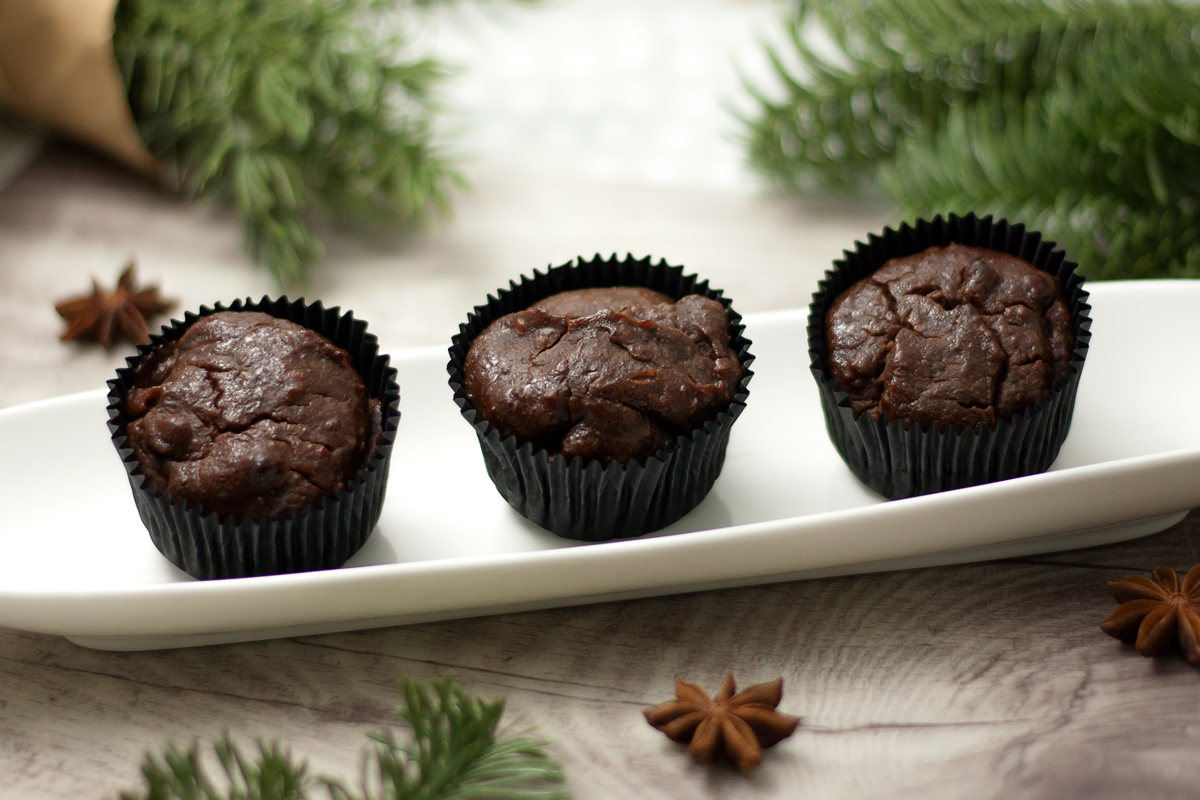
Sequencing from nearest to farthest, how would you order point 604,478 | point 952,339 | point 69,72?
1. point 604,478
2. point 952,339
3. point 69,72

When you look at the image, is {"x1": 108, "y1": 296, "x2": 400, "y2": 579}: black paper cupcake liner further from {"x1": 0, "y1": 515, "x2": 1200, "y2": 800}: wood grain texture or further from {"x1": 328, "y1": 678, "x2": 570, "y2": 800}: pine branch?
{"x1": 328, "y1": 678, "x2": 570, "y2": 800}: pine branch

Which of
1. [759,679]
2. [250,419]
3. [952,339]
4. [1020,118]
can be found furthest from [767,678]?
[1020,118]

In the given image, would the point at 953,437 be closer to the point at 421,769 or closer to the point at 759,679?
the point at 759,679

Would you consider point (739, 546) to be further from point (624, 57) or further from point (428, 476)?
point (624, 57)

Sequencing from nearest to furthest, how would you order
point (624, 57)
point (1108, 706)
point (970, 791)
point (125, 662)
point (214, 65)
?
1. point (970, 791)
2. point (1108, 706)
3. point (125, 662)
4. point (214, 65)
5. point (624, 57)

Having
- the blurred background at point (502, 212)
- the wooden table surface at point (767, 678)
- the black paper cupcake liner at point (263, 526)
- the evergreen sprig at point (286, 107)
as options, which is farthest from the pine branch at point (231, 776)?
the evergreen sprig at point (286, 107)

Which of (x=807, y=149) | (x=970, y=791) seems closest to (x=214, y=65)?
(x=807, y=149)
